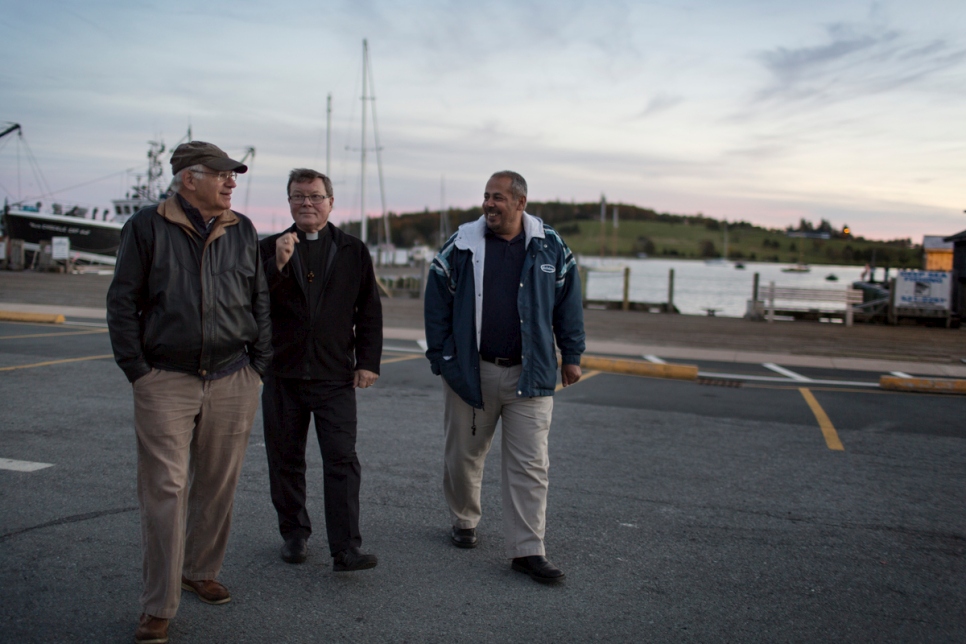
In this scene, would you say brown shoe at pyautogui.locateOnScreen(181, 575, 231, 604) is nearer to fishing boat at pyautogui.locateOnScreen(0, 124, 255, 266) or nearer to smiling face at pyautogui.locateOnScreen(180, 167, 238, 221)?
smiling face at pyautogui.locateOnScreen(180, 167, 238, 221)

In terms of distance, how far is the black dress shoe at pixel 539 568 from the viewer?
3982 millimetres

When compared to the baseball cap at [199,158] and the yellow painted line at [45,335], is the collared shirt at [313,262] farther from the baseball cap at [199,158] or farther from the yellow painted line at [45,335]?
the yellow painted line at [45,335]

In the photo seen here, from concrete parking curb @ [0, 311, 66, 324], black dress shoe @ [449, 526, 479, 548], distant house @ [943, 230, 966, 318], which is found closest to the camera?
black dress shoe @ [449, 526, 479, 548]

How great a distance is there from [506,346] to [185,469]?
175 cm

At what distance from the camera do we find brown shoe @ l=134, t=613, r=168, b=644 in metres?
3.20

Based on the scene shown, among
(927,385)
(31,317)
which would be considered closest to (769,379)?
(927,385)

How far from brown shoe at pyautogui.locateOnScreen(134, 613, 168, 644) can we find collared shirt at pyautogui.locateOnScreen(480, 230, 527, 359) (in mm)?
2040

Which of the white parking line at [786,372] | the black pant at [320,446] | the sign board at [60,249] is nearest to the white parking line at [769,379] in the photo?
the white parking line at [786,372]

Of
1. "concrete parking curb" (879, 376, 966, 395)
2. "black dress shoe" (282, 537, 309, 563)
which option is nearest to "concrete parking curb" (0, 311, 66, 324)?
"black dress shoe" (282, 537, 309, 563)

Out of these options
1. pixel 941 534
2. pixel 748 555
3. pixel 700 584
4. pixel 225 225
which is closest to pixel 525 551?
pixel 700 584

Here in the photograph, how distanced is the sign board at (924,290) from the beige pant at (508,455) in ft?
64.6

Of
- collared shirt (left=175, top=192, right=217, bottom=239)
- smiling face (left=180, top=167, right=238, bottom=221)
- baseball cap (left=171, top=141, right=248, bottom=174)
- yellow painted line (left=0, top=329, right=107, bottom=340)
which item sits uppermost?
baseball cap (left=171, top=141, right=248, bottom=174)

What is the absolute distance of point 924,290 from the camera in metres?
21.1

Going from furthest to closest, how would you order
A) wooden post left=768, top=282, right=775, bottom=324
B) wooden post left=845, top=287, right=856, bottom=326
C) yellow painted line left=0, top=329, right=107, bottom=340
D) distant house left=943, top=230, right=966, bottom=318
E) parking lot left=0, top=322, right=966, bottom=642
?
distant house left=943, top=230, right=966, bottom=318
wooden post left=768, top=282, right=775, bottom=324
wooden post left=845, top=287, right=856, bottom=326
yellow painted line left=0, top=329, right=107, bottom=340
parking lot left=0, top=322, right=966, bottom=642
